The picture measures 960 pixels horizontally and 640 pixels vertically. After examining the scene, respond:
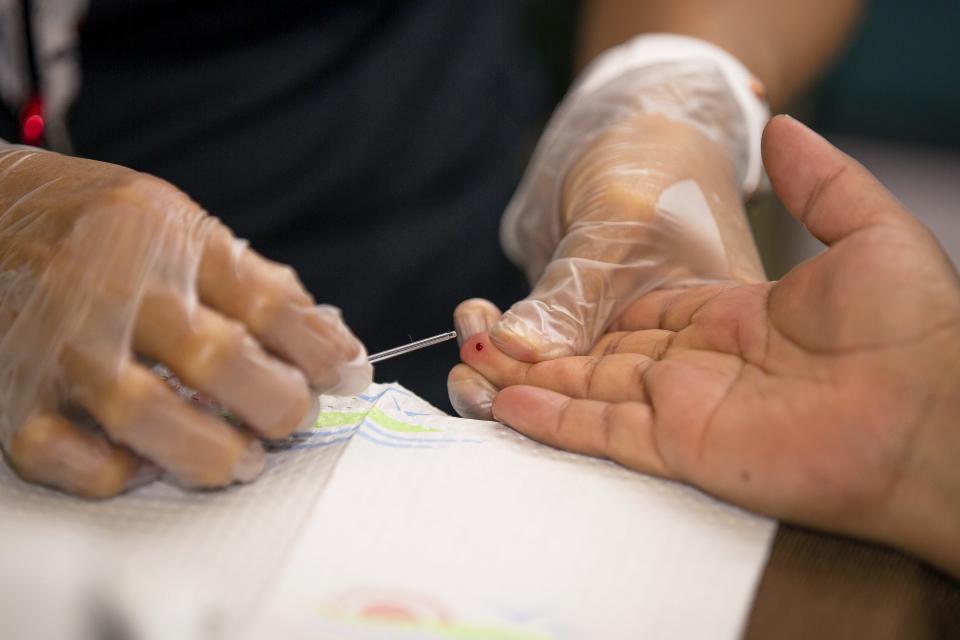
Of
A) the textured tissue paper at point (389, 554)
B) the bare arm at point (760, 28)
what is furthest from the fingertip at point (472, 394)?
the bare arm at point (760, 28)

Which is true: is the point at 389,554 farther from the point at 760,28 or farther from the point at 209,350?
the point at 760,28

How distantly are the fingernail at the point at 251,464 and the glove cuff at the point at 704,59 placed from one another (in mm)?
703

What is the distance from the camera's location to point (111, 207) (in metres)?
0.62

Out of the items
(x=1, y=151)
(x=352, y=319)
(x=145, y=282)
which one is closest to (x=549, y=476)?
(x=145, y=282)

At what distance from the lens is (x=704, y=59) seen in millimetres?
1120

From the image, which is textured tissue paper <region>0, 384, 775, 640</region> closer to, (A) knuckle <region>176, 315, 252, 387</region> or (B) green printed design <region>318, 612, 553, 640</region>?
(B) green printed design <region>318, 612, 553, 640</region>

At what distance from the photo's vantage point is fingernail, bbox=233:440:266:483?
0.63m

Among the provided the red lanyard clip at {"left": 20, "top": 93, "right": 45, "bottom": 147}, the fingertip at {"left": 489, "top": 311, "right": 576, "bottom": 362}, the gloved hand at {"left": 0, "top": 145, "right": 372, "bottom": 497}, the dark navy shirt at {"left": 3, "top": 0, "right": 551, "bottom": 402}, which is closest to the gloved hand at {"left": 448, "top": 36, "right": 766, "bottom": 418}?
the fingertip at {"left": 489, "top": 311, "right": 576, "bottom": 362}

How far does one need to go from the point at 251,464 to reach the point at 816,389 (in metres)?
0.41

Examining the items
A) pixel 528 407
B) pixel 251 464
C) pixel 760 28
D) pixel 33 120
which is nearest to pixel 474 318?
pixel 528 407

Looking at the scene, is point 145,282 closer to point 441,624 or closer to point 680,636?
point 441,624

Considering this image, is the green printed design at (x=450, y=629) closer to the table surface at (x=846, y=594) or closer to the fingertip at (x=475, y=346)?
the table surface at (x=846, y=594)

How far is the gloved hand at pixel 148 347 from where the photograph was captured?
593mm

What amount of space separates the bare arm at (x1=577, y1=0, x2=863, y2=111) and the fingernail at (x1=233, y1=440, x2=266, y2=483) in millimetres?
886
